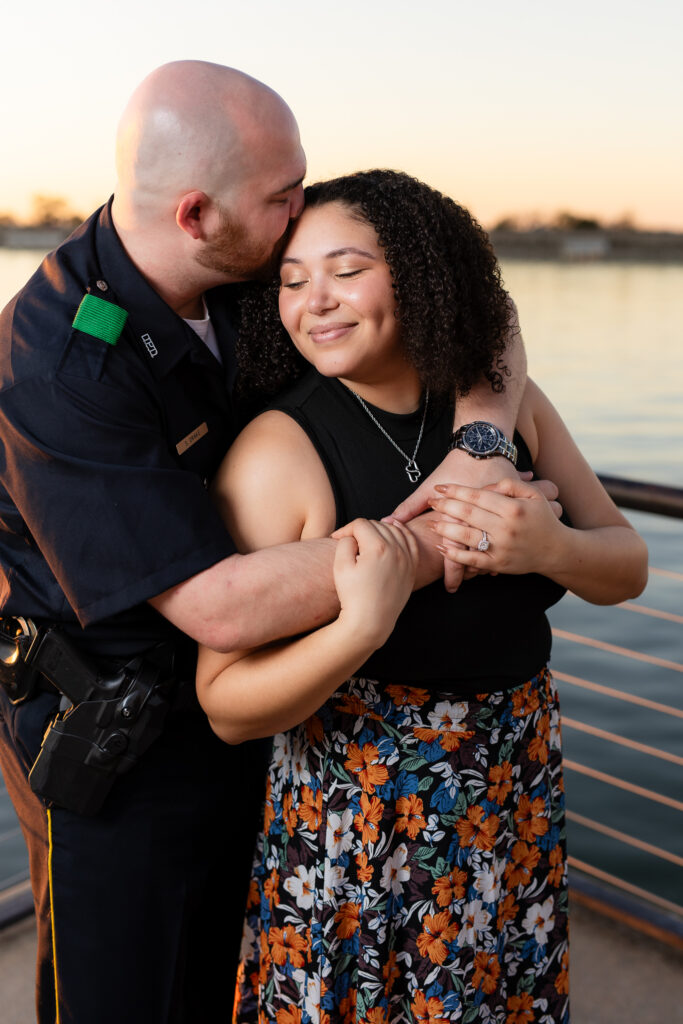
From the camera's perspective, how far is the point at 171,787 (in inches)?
61.2

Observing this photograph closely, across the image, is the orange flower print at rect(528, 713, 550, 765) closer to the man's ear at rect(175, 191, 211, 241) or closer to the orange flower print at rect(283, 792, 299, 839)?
the orange flower print at rect(283, 792, 299, 839)

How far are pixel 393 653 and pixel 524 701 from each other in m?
0.25

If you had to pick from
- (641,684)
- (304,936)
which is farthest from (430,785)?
(641,684)

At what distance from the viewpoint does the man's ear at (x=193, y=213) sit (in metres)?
1.35

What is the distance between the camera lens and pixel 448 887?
56.5 inches

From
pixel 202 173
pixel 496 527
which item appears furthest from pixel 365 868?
pixel 202 173

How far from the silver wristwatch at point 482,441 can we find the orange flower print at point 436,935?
678mm

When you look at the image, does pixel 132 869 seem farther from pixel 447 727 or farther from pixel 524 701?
pixel 524 701

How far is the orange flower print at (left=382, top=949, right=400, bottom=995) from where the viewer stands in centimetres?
146

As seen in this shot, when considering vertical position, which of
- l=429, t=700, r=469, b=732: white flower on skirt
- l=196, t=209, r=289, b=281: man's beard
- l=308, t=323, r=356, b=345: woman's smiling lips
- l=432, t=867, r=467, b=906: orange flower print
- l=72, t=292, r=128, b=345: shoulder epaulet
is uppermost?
l=196, t=209, r=289, b=281: man's beard

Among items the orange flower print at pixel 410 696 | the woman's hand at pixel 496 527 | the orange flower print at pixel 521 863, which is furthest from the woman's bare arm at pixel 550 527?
the orange flower print at pixel 521 863

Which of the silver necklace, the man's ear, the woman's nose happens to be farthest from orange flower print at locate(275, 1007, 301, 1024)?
the man's ear

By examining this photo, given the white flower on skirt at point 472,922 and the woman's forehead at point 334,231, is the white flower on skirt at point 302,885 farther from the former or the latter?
the woman's forehead at point 334,231

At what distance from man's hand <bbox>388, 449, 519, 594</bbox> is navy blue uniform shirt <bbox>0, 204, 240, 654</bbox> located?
10.9 inches
